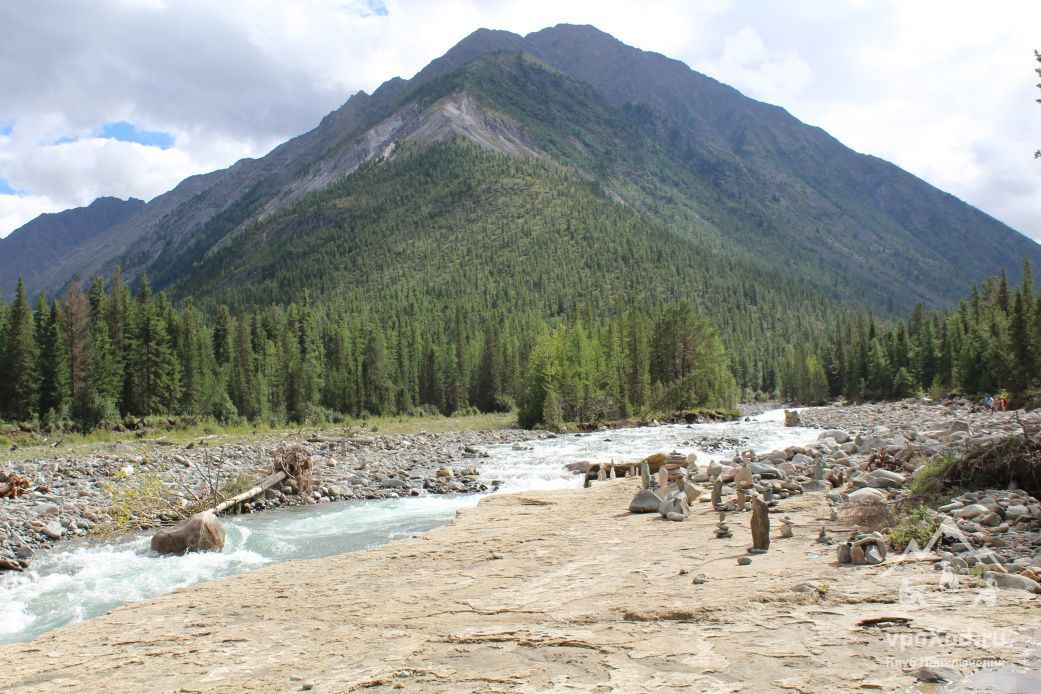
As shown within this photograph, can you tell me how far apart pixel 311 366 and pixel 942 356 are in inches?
3358

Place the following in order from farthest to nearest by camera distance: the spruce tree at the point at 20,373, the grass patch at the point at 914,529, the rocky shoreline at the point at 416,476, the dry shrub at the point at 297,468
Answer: the spruce tree at the point at 20,373, the dry shrub at the point at 297,468, the rocky shoreline at the point at 416,476, the grass patch at the point at 914,529

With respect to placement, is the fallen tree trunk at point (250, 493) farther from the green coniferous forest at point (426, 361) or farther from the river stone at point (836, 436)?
the green coniferous forest at point (426, 361)

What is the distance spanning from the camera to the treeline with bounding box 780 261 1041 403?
6097 cm

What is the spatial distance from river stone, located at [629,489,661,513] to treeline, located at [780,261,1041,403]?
49.8m

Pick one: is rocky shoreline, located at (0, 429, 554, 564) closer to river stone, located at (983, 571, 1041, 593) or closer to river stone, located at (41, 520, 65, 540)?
river stone, located at (41, 520, 65, 540)

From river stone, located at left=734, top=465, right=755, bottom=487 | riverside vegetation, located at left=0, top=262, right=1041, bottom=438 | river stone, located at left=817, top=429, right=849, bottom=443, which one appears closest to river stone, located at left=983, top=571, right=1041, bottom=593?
river stone, located at left=734, top=465, right=755, bottom=487

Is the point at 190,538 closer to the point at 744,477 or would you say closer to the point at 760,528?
the point at 760,528

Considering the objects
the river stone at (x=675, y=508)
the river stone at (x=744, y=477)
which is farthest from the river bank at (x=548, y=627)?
the river stone at (x=744, y=477)

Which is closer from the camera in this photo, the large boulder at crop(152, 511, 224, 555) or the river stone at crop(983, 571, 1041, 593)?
the river stone at crop(983, 571, 1041, 593)

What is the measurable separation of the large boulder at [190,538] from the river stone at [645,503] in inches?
435

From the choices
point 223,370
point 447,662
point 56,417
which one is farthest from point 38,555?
point 223,370

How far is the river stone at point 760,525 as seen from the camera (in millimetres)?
11173

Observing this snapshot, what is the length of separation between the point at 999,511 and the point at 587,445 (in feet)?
103

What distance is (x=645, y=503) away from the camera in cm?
1677
